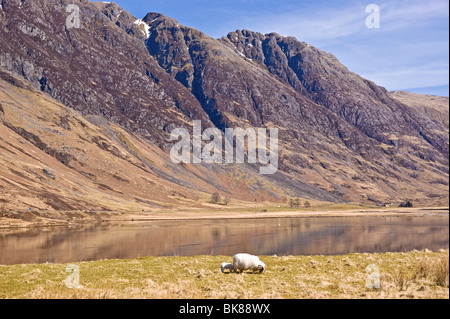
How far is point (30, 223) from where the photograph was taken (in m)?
118

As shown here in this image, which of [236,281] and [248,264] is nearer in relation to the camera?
[236,281]

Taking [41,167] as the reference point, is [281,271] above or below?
below

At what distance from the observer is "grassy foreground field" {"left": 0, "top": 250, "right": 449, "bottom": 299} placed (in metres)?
18.3

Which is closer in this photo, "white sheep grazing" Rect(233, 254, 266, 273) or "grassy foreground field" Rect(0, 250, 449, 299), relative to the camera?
"grassy foreground field" Rect(0, 250, 449, 299)

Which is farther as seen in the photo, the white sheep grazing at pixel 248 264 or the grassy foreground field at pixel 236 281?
the white sheep grazing at pixel 248 264

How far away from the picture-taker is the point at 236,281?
77.1ft

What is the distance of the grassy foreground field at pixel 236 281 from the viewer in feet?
60.1

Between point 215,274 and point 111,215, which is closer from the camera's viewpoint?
point 215,274

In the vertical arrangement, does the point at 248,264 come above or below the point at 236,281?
above
